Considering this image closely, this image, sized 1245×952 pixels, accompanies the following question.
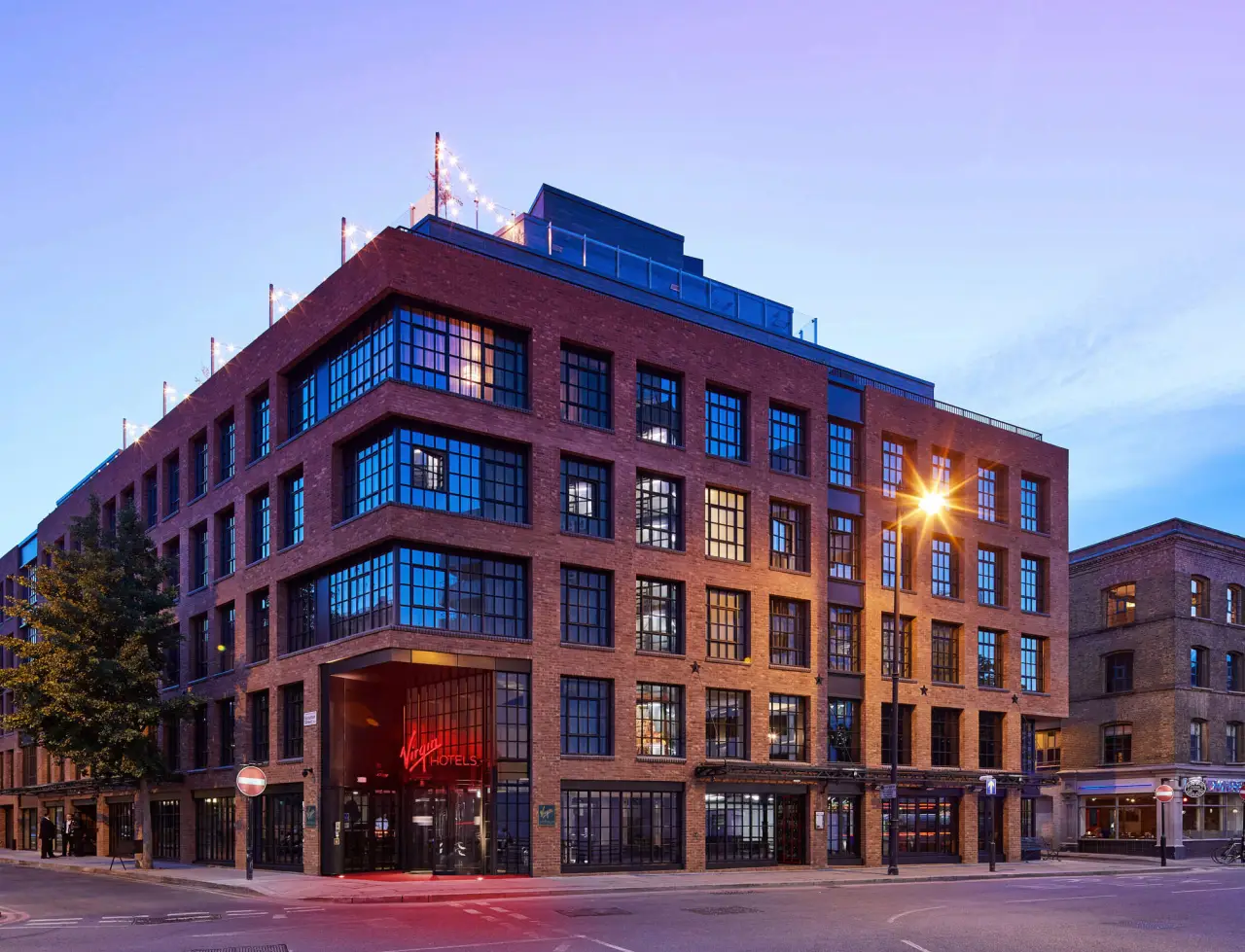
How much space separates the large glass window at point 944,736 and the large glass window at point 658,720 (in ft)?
43.8

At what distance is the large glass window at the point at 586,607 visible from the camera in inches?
1479

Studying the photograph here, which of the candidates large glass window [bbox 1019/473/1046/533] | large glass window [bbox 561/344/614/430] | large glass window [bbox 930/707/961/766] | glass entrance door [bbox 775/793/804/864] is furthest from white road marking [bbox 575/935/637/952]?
large glass window [bbox 1019/473/1046/533]

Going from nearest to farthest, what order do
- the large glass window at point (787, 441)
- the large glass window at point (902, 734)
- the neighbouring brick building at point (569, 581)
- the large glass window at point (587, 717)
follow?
the neighbouring brick building at point (569, 581), the large glass window at point (587, 717), the large glass window at point (787, 441), the large glass window at point (902, 734)

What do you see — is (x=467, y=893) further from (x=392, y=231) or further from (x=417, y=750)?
(x=392, y=231)

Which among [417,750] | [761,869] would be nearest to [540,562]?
[417,750]

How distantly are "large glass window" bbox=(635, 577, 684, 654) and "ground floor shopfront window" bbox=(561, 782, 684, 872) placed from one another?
4.69 metres

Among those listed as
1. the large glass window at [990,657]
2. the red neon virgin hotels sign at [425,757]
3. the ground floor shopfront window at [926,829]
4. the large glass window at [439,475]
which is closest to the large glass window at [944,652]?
the large glass window at [990,657]

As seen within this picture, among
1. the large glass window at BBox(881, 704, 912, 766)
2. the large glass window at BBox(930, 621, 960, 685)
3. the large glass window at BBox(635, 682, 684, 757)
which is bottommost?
the large glass window at BBox(881, 704, 912, 766)

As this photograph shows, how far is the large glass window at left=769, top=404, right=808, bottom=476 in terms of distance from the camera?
4400 centimetres

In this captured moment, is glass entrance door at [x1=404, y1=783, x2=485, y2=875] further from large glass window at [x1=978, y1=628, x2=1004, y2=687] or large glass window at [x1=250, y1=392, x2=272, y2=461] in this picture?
large glass window at [x1=978, y1=628, x2=1004, y2=687]

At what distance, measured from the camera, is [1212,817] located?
194 feet

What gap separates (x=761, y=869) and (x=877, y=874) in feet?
12.9

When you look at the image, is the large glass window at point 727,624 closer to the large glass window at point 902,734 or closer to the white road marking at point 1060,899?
the large glass window at point 902,734

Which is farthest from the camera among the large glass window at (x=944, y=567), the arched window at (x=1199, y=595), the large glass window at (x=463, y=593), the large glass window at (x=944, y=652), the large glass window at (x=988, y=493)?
the arched window at (x=1199, y=595)
